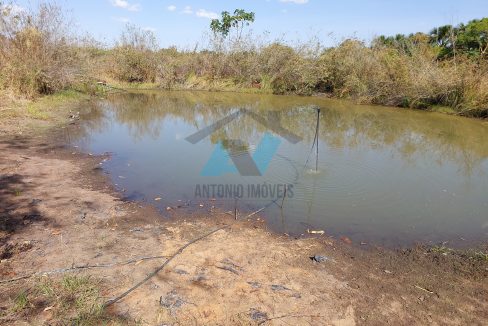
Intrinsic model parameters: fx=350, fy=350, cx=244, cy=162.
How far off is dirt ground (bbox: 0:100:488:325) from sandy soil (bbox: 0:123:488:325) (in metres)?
0.01

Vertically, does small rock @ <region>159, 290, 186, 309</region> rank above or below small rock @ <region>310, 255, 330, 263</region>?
below

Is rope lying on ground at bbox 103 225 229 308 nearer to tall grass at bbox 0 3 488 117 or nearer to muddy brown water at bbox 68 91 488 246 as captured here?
muddy brown water at bbox 68 91 488 246

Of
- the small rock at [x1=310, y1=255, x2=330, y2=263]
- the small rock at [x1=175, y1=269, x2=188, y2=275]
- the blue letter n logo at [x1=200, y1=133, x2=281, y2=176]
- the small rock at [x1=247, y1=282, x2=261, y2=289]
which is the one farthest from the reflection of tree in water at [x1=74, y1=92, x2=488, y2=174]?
the small rock at [x1=247, y1=282, x2=261, y2=289]

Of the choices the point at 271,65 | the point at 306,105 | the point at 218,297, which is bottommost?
the point at 218,297

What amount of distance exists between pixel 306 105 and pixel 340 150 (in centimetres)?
813

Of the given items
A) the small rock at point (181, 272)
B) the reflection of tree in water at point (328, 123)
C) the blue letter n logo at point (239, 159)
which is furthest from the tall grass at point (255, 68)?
the small rock at point (181, 272)

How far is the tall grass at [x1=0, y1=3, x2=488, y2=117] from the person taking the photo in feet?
40.0

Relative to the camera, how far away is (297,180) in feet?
20.5

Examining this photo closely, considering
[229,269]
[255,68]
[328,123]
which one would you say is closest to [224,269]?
[229,269]

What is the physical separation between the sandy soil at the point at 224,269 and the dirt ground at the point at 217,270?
0.03 feet

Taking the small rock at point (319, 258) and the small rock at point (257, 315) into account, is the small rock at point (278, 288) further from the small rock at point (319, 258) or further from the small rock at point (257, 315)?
the small rock at point (319, 258)

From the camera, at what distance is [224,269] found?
347 cm

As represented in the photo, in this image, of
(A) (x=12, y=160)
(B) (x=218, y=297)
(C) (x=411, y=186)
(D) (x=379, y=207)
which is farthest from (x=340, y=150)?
(A) (x=12, y=160)

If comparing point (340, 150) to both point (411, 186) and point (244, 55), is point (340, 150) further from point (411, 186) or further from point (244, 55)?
point (244, 55)
